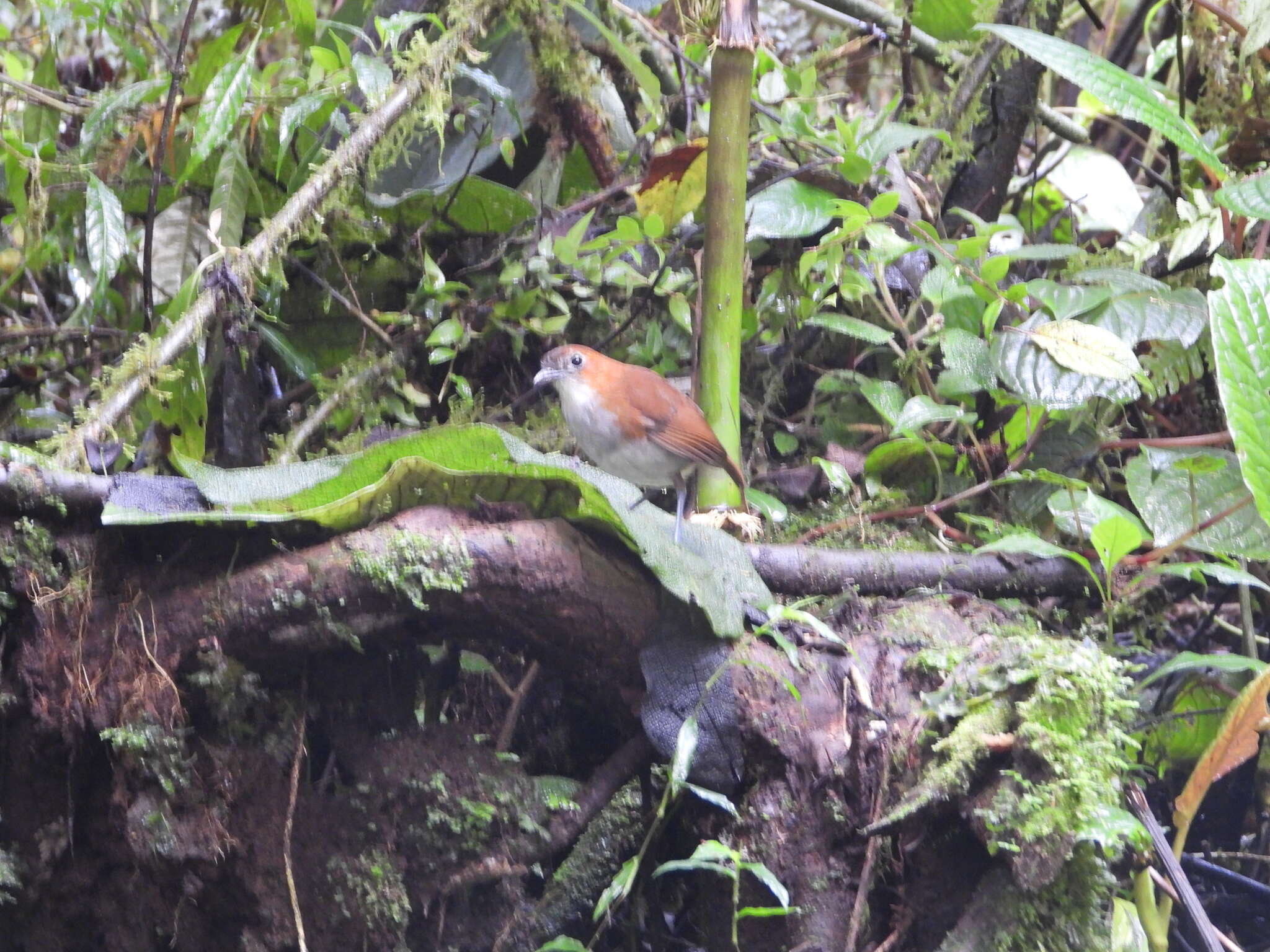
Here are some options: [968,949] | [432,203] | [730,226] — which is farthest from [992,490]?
[432,203]

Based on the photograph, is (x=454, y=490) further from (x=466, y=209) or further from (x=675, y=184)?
(x=466, y=209)

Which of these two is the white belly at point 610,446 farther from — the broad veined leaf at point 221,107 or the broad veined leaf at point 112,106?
the broad veined leaf at point 112,106

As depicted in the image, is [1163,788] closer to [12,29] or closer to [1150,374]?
[1150,374]

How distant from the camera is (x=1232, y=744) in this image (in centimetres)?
168

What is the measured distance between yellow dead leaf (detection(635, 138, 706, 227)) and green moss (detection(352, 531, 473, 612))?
1.32m

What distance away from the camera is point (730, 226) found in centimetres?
221

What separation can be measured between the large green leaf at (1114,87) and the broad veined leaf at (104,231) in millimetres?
2062

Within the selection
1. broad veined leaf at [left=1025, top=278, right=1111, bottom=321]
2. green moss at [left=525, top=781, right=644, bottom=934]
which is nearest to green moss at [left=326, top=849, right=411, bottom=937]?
green moss at [left=525, top=781, right=644, bottom=934]

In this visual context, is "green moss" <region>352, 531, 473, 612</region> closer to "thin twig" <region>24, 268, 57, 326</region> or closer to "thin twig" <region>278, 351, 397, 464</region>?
"thin twig" <region>278, 351, 397, 464</region>

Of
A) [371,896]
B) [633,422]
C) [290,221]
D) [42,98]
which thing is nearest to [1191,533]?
[633,422]

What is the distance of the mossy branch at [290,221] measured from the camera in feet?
6.86

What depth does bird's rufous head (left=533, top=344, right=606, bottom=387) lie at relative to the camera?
240 cm

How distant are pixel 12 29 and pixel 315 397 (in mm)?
2248

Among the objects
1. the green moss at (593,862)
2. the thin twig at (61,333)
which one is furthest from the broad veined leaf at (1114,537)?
the thin twig at (61,333)
